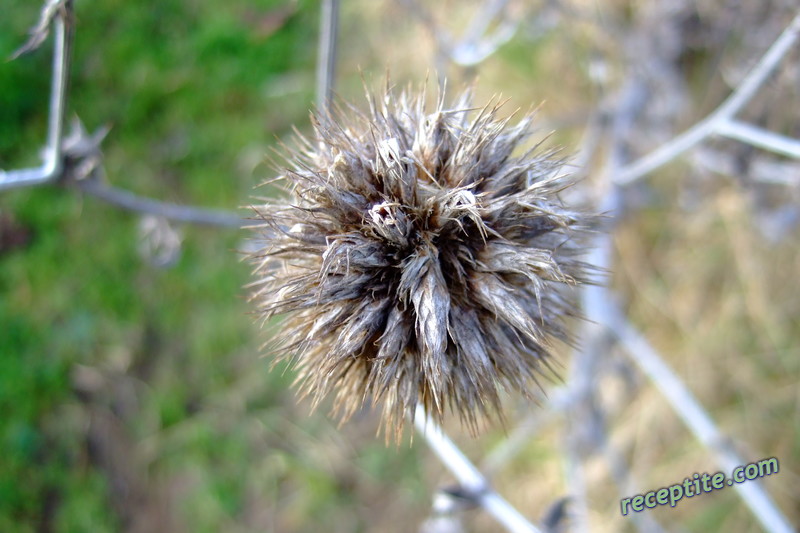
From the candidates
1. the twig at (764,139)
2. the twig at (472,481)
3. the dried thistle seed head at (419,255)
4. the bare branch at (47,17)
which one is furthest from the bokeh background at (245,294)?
the bare branch at (47,17)

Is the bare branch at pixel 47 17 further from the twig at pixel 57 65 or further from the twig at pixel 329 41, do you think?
the twig at pixel 329 41

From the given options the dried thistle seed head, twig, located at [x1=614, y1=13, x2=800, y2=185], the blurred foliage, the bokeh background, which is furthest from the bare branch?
the blurred foliage

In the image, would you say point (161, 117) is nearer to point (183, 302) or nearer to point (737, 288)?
point (183, 302)

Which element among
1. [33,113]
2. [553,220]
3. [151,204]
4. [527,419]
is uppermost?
[33,113]

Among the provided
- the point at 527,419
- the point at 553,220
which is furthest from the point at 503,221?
the point at 527,419

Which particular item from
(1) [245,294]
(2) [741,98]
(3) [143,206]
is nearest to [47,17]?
(3) [143,206]

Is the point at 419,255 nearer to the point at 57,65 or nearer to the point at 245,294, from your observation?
the point at 57,65
